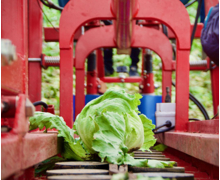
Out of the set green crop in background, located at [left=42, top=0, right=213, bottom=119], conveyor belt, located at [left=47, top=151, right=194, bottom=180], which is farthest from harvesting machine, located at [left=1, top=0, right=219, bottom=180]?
green crop in background, located at [left=42, top=0, right=213, bottom=119]

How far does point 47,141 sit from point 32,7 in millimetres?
2478

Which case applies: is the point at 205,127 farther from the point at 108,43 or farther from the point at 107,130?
the point at 108,43

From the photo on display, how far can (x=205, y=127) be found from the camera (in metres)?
1.64

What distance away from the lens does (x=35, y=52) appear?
3244 mm

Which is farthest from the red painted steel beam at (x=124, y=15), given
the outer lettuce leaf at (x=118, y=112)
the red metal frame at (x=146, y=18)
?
the outer lettuce leaf at (x=118, y=112)

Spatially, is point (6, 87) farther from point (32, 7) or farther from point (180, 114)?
point (32, 7)

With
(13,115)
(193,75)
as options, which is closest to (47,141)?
(13,115)

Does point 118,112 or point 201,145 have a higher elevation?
point 118,112

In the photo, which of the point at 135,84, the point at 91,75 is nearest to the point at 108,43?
the point at 91,75

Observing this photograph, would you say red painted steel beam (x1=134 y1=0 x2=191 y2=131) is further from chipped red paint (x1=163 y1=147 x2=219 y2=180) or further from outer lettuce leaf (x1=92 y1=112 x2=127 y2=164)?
outer lettuce leaf (x1=92 y1=112 x2=127 y2=164)

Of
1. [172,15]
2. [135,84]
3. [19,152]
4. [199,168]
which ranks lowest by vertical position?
[199,168]

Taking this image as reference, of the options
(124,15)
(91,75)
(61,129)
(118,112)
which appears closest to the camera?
(118,112)

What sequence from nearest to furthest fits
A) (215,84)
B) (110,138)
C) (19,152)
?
(19,152) < (110,138) < (215,84)

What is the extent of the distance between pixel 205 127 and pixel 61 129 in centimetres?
84
